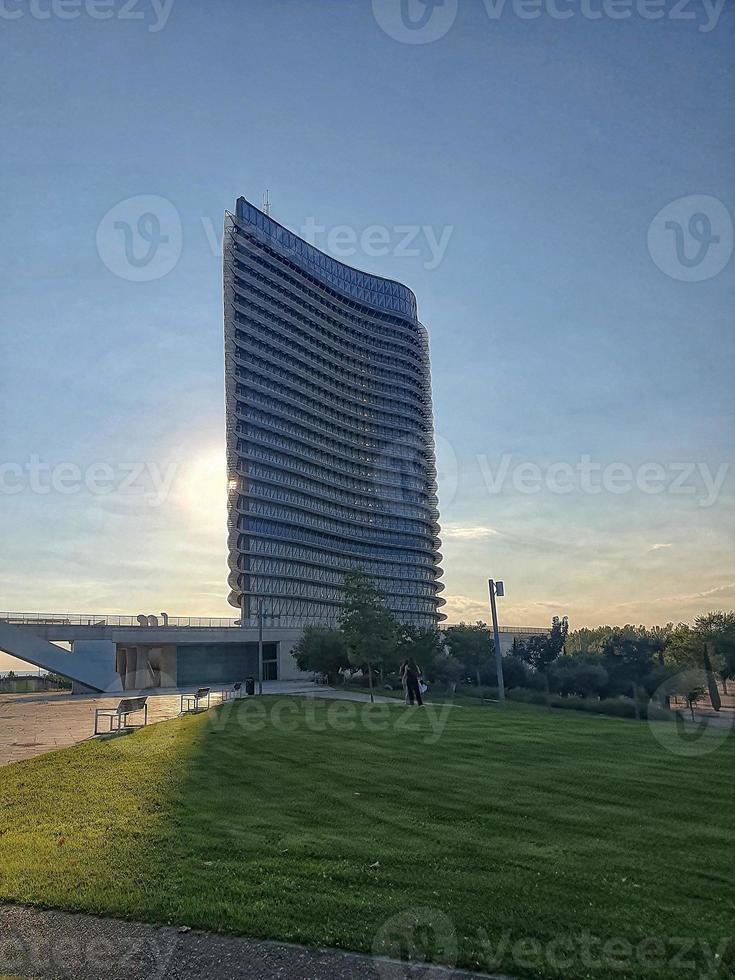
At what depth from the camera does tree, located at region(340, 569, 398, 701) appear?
48344mm

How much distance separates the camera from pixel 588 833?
9516 mm

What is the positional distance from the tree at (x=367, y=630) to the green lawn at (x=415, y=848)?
31.8 m

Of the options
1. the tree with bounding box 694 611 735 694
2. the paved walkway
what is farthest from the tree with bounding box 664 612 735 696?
the paved walkway

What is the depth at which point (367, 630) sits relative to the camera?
49.3 metres

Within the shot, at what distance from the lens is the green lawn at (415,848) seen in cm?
658

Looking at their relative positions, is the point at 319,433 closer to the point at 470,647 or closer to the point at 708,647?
the point at 470,647

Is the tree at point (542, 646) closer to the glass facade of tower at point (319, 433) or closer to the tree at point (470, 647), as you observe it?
the tree at point (470, 647)

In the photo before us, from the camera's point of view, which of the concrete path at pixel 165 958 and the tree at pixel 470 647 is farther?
the tree at pixel 470 647

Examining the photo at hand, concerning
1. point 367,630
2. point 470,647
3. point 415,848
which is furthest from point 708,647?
point 415,848

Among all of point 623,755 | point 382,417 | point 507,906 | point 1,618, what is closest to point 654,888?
point 507,906

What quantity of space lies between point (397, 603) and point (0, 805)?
413 feet

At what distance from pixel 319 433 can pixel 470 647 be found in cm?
7248

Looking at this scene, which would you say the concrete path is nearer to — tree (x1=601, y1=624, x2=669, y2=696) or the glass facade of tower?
tree (x1=601, y1=624, x2=669, y2=696)

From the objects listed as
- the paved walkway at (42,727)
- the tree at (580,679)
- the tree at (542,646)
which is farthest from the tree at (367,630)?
the tree at (542,646)
